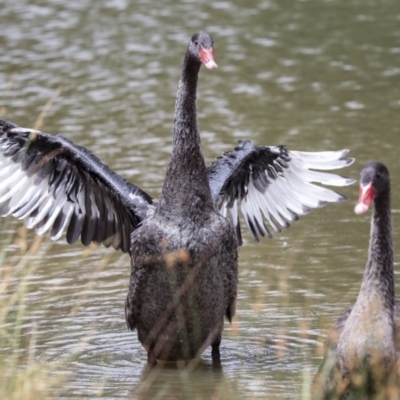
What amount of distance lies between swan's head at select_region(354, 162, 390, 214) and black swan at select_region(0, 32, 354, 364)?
1.48 m

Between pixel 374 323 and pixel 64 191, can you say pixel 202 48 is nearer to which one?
pixel 64 191

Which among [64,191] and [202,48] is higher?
[202,48]

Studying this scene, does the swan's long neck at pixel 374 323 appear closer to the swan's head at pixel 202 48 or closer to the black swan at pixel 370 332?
the black swan at pixel 370 332

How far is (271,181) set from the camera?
27.8ft

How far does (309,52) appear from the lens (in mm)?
15812

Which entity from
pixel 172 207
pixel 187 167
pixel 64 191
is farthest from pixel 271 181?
pixel 64 191

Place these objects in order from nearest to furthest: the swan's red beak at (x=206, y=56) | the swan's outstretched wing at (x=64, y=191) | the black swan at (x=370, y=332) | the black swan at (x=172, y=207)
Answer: the black swan at (x=370, y=332) < the swan's red beak at (x=206, y=56) < the black swan at (x=172, y=207) < the swan's outstretched wing at (x=64, y=191)

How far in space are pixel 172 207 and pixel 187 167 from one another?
0.94ft

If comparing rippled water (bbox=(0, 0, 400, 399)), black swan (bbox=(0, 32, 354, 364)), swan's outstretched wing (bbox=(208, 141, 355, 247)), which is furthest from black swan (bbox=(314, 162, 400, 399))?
swan's outstretched wing (bbox=(208, 141, 355, 247))

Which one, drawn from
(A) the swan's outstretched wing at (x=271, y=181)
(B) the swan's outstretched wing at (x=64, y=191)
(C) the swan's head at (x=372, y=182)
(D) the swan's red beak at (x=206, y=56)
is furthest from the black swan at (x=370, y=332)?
(B) the swan's outstretched wing at (x=64, y=191)

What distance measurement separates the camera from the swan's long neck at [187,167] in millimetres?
7227

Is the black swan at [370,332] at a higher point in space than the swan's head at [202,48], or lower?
lower

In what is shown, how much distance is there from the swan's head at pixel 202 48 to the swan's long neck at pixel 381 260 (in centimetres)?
156

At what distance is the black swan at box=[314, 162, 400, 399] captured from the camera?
5727mm
